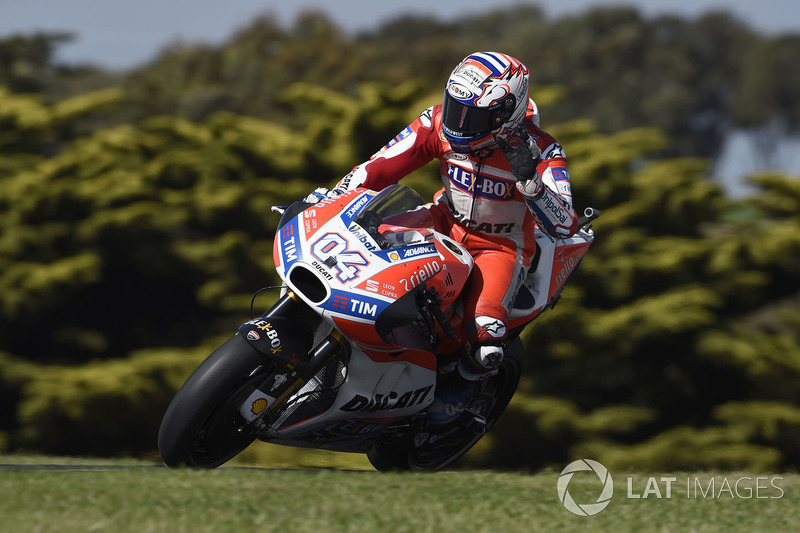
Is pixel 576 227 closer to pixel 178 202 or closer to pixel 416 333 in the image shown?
pixel 416 333

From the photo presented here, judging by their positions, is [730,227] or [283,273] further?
[730,227]

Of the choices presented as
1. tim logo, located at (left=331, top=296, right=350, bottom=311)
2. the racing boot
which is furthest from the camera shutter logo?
tim logo, located at (left=331, top=296, right=350, bottom=311)

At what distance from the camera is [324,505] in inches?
150

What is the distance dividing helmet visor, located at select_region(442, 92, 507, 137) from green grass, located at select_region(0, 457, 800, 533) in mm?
1669

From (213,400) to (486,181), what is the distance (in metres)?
1.78

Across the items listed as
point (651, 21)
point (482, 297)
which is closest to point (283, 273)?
point (482, 297)

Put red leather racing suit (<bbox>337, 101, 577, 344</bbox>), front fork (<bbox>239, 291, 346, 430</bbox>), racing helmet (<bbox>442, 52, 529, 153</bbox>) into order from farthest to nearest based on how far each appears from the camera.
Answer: red leather racing suit (<bbox>337, 101, 577, 344</bbox>), racing helmet (<bbox>442, 52, 529, 153</bbox>), front fork (<bbox>239, 291, 346, 430</bbox>)

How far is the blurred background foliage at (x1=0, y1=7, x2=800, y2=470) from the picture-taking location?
24.7 feet

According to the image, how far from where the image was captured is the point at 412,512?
378 centimetres

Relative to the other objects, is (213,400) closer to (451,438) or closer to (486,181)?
(451,438)

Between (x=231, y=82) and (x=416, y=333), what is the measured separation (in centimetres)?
1051

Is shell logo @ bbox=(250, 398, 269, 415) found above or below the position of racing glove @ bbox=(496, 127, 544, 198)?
below

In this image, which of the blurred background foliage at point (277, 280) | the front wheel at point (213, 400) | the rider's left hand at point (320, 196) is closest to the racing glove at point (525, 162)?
the rider's left hand at point (320, 196)

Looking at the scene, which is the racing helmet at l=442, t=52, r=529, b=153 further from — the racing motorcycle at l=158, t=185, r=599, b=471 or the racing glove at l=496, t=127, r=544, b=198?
the racing motorcycle at l=158, t=185, r=599, b=471
